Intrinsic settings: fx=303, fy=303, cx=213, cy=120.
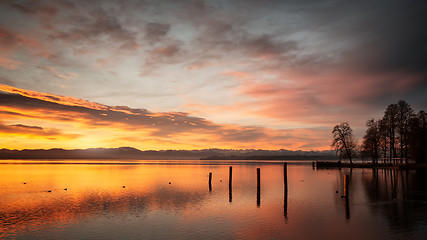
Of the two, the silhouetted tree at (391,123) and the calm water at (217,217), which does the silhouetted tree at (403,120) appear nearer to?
the silhouetted tree at (391,123)

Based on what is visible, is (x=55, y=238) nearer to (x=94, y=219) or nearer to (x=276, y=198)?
(x=94, y=219)

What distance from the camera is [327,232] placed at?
2062 centimetres

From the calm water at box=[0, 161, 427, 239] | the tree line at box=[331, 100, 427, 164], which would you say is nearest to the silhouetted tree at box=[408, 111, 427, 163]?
the tree line at box=[331, 100, 427, 164]

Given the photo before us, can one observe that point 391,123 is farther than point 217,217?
Yes

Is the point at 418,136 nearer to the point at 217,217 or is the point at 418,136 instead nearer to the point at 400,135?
the point at 400,135

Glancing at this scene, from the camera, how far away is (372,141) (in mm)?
87438

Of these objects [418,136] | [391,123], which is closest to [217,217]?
[418,136]

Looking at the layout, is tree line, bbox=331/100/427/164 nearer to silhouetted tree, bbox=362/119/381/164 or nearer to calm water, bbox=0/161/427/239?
silhouetted tree, bbox=362/119/381/164

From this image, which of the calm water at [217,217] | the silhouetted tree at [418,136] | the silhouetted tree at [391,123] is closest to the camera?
the calm water at [217,217]

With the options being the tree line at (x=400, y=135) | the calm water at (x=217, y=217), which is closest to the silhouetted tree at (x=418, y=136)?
the tree line at (x=400, y=135)

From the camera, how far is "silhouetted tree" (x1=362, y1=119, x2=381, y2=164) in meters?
86.6

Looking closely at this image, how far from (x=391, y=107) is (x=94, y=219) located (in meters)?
79.6

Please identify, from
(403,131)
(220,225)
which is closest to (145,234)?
(220,225)

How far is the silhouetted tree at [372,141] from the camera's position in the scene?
86.6m
